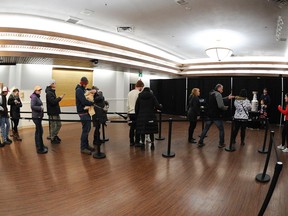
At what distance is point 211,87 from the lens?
10461mm

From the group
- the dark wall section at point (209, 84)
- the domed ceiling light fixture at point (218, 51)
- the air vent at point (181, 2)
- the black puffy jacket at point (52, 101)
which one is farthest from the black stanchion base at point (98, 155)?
the dark wall section at point (209, 84)

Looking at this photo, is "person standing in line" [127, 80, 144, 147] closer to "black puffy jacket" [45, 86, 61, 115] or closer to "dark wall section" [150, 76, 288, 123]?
"black puffy jacket" [45, 86, 61, 115]

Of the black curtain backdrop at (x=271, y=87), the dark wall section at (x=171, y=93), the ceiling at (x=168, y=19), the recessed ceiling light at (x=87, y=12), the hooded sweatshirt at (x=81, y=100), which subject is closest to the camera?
the hooded sweatshirt at (x=81, y=100)

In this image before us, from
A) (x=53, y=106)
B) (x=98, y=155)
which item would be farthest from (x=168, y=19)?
(x=98, y=155)

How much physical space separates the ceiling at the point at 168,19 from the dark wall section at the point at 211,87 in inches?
78.8

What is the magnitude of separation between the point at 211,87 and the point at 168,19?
18.9ft

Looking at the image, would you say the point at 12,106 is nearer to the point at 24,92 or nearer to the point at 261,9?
the point at 24,92

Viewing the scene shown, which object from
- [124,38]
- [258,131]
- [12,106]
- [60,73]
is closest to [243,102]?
[258,131]

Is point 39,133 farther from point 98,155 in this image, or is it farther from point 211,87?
point 211,87

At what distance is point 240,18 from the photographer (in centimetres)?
530

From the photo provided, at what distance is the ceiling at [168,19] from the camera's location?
4633mm

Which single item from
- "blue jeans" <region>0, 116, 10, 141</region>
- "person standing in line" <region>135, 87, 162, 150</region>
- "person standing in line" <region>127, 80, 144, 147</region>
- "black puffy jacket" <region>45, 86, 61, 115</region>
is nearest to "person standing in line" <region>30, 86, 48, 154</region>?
"black puffy jacket" <region>45, 86, 61, 115</region>

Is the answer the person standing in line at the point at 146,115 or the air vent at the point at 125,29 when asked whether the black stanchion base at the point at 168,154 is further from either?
the air vent at the point at 125,29

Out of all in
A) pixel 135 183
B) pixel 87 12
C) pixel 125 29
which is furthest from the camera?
pixel 125 29
